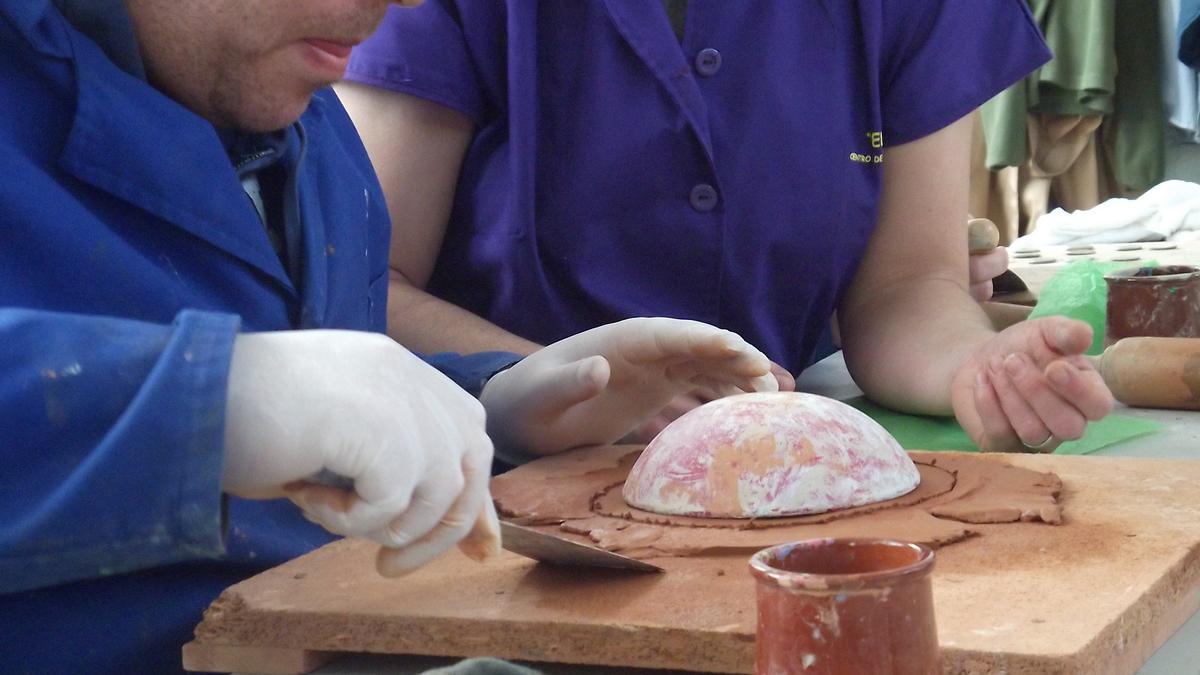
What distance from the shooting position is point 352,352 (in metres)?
0.90

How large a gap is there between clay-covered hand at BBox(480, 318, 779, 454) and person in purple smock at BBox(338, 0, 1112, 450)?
0.75 feet

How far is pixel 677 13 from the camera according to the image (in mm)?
1938

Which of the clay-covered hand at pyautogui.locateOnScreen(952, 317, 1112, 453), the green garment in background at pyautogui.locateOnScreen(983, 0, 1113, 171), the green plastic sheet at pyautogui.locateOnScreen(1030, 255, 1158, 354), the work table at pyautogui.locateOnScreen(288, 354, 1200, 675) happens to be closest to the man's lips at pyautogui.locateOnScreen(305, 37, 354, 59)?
the work table at pyautogui.locateOnScreen(288, 354, 1200, 675)

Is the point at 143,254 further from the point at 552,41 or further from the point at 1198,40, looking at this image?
the point at 1198,40

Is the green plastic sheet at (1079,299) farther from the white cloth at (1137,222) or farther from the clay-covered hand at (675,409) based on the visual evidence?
the white cloth at (1137,222)

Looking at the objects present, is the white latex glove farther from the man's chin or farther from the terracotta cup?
the man's chin

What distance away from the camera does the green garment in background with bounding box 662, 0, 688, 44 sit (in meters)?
1.93

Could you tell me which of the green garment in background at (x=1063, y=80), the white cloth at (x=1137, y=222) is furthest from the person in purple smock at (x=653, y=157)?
the green garment in background at (x=1063, y=80)

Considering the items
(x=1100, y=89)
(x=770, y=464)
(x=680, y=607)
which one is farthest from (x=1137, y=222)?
(x=680, y=607)

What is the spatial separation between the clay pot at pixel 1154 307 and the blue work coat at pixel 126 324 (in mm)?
1249

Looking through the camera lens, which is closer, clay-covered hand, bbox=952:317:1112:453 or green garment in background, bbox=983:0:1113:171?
clay-covered hand, bbox=952:317:1112:453

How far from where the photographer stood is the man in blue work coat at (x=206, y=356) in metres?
0.86

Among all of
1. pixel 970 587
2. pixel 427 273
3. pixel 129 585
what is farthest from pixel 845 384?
pixel 129 585

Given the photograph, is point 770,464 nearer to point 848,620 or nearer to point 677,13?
point 848,620
